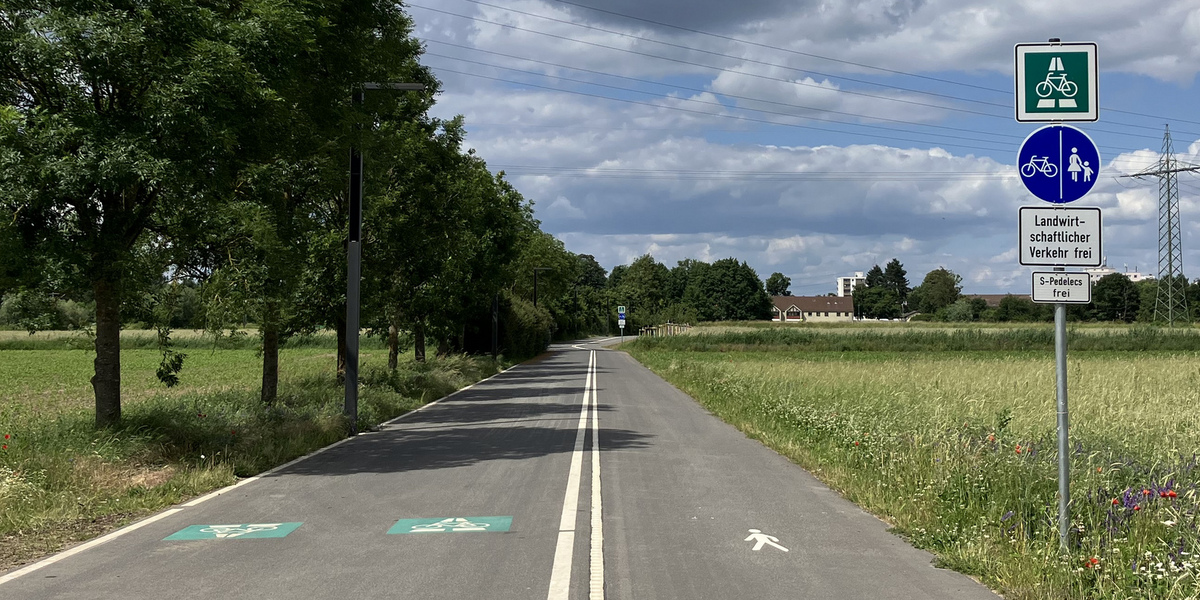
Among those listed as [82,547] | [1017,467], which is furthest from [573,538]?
[1017,467]

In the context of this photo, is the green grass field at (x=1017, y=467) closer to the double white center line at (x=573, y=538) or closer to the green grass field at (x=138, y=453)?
the double white center line at (x=573, y=538)

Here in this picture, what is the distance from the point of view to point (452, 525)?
8148mm

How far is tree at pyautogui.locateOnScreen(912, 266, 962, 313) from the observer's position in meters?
182

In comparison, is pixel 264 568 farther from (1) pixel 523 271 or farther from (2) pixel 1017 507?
(1) pixel 523 271

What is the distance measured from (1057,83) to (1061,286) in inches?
59.0

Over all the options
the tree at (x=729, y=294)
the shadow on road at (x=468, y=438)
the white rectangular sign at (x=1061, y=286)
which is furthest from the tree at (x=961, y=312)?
the white rectangular sign at (x=1061, y=286)

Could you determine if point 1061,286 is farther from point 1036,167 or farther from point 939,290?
point 939,290

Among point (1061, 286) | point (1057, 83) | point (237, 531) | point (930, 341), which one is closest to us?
point (1061, 286)

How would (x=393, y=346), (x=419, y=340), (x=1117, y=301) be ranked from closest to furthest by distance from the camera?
1. (x=393, y=346)
2. (x=419, y=340)
3. (x=1117, y=301)

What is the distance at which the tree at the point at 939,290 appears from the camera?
182 meters

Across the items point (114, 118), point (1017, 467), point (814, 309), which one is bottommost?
point (1017, 467)

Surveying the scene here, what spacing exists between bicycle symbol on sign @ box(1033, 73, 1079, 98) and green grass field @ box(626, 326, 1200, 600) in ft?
9.66

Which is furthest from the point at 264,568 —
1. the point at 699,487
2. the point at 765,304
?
the point at 765,304

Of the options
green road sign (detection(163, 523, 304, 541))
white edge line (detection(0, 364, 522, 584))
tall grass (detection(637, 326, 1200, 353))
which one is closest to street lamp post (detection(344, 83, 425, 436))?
white edge line (detection(0, 364, 522, 584))
